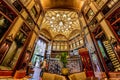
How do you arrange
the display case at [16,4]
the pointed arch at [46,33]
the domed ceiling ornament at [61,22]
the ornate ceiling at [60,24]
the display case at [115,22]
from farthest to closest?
the pointed arch at [46,33] < the domed ceiling ornament at [61,22] < the ornate ceiling at [60,24] < the display case at [115,22] < the display case at [16,4]

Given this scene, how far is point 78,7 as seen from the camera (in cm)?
729

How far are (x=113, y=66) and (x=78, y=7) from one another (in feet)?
16.4

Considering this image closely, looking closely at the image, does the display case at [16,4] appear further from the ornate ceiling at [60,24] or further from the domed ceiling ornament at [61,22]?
the domed ceiling ornament at [61,22]

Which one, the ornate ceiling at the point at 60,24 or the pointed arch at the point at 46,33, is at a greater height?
the ornate ceiling at the point at 60,24

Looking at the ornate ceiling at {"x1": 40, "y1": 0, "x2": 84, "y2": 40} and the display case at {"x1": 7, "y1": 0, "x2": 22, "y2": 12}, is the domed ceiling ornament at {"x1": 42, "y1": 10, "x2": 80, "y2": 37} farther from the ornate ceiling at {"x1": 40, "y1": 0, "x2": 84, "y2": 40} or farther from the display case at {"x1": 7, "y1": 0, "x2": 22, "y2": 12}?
the display case at {"x1": 7, "y1": 0, "x2": 22, "y2": 12}

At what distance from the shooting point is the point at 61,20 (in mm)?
16344

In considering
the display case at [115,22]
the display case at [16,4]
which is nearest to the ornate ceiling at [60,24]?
the display case at [16,4]

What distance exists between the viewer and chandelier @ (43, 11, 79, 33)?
50.8 ft

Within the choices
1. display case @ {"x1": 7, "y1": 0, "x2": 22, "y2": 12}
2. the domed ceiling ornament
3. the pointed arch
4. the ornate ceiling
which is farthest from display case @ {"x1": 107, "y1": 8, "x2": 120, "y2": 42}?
the pointed arch

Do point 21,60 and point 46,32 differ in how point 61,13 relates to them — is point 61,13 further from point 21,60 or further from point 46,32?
point 21,60

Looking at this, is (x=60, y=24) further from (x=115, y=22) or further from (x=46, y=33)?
(x=115, y=22)

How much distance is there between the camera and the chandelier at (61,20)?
15484 millimetres

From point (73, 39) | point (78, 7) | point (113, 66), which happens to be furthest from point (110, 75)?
point (73, 39)

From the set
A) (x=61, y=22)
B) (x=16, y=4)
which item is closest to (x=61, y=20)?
(x=61, y=22)
